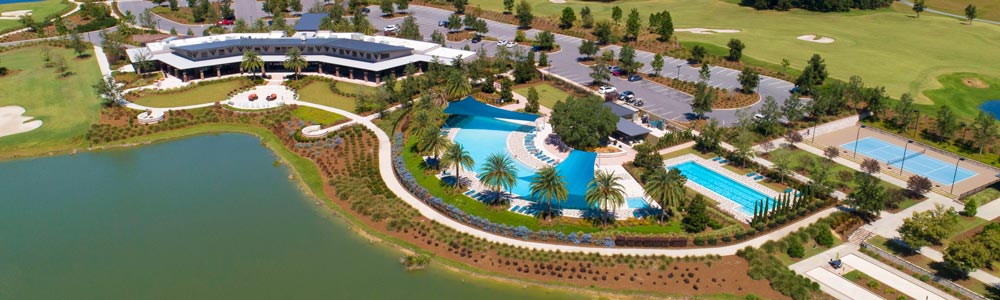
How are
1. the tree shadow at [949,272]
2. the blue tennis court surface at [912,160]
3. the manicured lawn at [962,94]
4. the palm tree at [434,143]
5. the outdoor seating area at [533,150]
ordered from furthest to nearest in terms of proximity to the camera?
the manicured lawn at [962,94]
the outdoor seating area at [533,150]
the blue tennis court surface at [912,160]
the palm tree at [434,143]
the tree shadow at [949,272]

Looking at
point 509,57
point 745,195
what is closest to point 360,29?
point 509,57

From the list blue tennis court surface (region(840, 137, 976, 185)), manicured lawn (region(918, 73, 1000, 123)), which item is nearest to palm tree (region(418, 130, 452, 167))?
blue tennis court surface (region(840, 137, 976, 185))

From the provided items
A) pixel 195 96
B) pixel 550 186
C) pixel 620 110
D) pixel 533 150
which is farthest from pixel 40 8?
pixel 550 186

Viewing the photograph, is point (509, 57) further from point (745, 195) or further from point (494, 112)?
point (745, 195)

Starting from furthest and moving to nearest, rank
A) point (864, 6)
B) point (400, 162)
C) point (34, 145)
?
point (864, 6)
point (34, 145)
point (400, 162)

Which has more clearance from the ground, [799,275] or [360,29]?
[360,29]

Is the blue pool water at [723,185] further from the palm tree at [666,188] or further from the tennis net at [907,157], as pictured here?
the tennis net at [907,157]

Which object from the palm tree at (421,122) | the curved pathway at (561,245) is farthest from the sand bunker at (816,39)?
the palm tree at (421,122)
